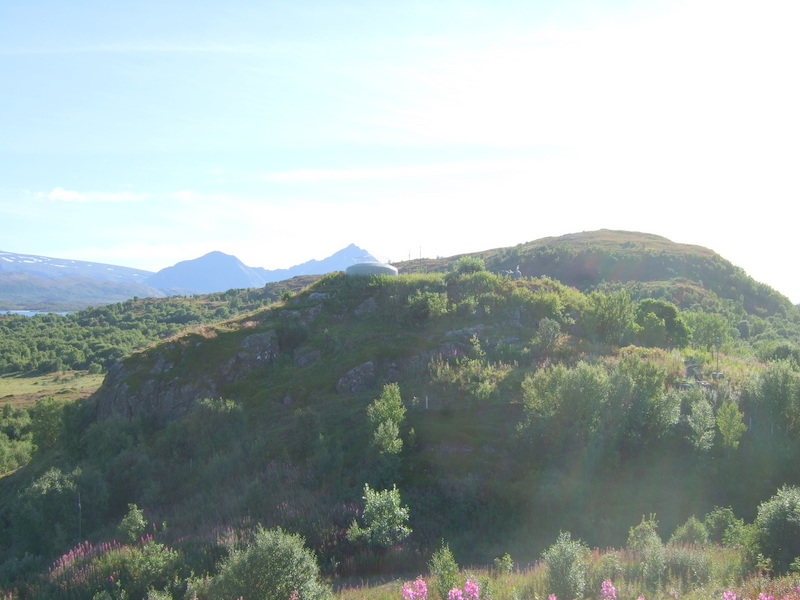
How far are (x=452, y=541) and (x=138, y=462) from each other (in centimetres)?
1284

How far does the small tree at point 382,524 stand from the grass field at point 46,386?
4549cm

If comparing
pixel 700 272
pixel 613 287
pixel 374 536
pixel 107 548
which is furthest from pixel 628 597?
pixel 700 272

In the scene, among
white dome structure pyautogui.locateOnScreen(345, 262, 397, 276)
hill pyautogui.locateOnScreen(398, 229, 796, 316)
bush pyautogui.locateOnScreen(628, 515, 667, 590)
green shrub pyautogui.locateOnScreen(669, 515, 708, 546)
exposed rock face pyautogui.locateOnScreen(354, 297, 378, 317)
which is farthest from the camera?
hill pyautogui.locateOnScreen(398, 229, 796, 316)

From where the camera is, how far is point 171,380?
970 inches

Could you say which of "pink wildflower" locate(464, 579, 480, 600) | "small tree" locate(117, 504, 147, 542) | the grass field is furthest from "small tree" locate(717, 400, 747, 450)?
the grass field

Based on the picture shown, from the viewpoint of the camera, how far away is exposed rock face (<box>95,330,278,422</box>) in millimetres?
23922

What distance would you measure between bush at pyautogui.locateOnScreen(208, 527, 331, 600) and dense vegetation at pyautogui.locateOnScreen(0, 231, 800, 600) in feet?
0.19

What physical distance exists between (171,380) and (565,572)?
21.2 metres

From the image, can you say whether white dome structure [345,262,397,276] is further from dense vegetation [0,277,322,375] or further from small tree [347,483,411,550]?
dense vegetation [0,277,322,375]

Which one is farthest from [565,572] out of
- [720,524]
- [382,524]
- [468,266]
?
[468,266]

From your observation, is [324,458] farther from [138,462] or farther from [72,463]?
[72,463]

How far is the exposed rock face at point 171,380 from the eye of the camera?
23.9m

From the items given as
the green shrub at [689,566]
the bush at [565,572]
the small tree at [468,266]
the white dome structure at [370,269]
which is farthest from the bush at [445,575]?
the white dome structure at [370,269]

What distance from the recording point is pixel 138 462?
62.7 feet
